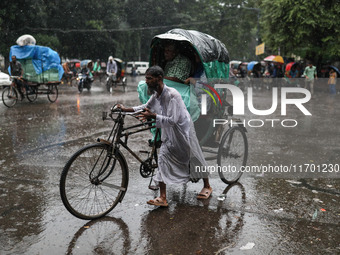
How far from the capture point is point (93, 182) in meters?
3.97

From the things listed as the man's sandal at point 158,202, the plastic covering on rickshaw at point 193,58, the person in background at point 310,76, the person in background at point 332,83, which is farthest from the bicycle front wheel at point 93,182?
the person in background at point 332,83

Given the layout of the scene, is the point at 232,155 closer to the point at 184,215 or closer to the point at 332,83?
the point at 184,215

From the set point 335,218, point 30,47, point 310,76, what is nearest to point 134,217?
point 335,218

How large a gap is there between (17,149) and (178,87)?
3672 millimetres

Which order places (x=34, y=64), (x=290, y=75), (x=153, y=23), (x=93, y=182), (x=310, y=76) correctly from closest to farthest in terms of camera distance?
(x=93, y=182), (x=34, y=64), (x=310, y=76), (x=290, y=75), (x=153, y=23)

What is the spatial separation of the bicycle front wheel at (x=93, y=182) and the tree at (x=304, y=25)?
21769 mm

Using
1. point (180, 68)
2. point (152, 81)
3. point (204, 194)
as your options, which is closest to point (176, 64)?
point (180, 68)

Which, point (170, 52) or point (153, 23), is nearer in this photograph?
point (170, 52)

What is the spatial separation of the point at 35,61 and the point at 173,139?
10.9m

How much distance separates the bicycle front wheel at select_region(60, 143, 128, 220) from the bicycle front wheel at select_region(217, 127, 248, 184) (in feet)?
4.56

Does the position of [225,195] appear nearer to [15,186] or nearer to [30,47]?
[15,186]

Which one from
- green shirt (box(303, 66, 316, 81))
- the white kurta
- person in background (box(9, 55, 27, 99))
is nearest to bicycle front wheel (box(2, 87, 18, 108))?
person in background (box(9, 55, 27, 99))

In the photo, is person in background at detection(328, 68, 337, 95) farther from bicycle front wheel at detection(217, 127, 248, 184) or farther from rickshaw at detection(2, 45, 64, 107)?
bicycle front wheel at detection(217, 127, 248, 184)

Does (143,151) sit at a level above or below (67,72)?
below
